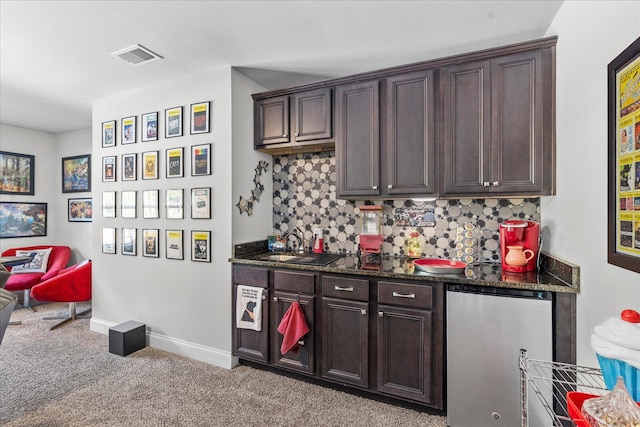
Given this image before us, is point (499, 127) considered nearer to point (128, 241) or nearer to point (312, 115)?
point (312, 115)

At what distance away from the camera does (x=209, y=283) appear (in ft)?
9.70

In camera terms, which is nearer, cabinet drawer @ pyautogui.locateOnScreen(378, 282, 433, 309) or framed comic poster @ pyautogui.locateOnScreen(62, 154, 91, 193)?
cabinet drawer @ pyautogui.locateOnScreen(378, 282, 433, 309)

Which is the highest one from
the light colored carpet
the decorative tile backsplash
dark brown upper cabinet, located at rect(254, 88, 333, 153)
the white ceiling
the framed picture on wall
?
the white ceiling

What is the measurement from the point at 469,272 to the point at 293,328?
140 centimetres

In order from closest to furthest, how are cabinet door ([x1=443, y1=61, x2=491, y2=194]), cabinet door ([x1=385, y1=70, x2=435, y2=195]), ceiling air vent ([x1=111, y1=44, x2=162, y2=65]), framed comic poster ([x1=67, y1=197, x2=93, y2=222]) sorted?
cabinet door ([x1=443, y1=61, x2=491, y2=194])
cabinet door ([x1=385, y1=70, x2=435, y2=195])
ceiling air vent ([x1=111, y1=44, x2=162, y2=65])
framed comic poster ([x1=67, y1=197, x2=93, y2=222])

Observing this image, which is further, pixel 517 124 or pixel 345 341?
pixel 345 341

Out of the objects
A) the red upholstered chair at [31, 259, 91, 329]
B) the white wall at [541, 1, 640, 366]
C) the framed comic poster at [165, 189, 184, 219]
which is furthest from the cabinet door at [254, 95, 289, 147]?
the red upholstered chair at [31, 259, 91, 329]

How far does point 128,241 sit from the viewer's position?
345cm

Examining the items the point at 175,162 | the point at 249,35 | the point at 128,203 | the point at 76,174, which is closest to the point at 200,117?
the point at 175,162

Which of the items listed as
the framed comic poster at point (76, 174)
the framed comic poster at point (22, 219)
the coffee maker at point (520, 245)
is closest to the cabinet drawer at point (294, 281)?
the coffee maker at point (520, 245)

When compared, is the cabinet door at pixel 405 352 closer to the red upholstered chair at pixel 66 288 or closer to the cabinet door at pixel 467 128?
the cabinet door at pixel 467 128

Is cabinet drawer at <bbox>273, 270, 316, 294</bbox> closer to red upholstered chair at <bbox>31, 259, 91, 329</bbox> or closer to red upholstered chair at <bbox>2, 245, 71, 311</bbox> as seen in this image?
red upholstered chair at <bbox>31, 259, 91, 329</bbox>

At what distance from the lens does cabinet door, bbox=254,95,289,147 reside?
2.97 m

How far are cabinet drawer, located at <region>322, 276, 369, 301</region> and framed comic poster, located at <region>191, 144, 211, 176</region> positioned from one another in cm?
155
